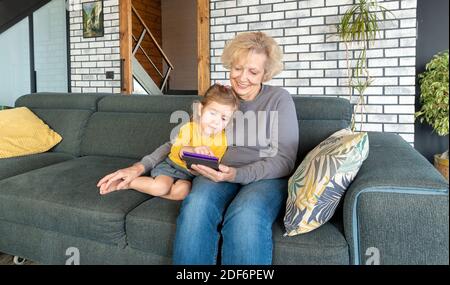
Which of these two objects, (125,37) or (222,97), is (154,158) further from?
(125,37)

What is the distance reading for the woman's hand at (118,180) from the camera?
1.47 metres

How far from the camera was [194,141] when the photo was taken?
1.50 meters

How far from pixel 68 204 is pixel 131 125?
79 cm

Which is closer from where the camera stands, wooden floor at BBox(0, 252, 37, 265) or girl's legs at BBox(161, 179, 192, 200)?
girl's legs at BBox(161, 179, 192, 200)

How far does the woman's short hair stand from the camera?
1508 millimetres

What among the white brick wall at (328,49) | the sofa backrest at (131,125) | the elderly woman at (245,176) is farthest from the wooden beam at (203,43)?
the elderly woman at (245,176)

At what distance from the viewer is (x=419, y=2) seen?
255cm

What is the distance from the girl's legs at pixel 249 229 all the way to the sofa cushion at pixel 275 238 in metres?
0.06

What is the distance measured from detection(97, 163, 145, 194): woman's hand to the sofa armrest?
2.83 feet

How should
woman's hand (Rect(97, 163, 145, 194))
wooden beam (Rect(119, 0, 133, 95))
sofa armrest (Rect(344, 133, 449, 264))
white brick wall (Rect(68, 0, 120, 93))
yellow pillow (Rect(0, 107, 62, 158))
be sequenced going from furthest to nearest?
white brick wall (Rect(68, 0, 120, 93)) → wooden beam (Rect(119, 0, 133, 95)) → yellow pillow (Rect(0, 107, 62, 158)) → woman's hand (Rect(97, 163, 145, 194)) → sofa armrest (Rect(344, 133, 449, 264))

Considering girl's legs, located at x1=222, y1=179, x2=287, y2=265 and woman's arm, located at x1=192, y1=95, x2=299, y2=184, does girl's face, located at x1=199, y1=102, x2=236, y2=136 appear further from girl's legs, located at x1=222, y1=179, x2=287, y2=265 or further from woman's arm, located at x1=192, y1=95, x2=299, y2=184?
girl's legs, located at x1=222, y1=179, x2=287, y2=265

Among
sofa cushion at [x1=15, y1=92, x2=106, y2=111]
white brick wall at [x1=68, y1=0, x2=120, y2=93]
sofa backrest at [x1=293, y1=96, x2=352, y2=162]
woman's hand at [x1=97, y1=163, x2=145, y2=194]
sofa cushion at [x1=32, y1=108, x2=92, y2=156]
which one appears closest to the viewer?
woman's hand at [x1=97, y1=163, x2=145, y2=194]

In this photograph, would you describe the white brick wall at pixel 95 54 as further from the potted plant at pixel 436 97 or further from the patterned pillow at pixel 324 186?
the patterned pillow at pixel 324 186

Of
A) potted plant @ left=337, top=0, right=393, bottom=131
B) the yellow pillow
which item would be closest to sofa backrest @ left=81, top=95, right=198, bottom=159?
the yellow pillow
